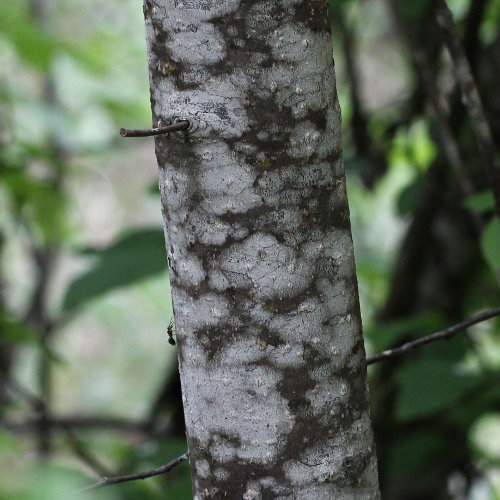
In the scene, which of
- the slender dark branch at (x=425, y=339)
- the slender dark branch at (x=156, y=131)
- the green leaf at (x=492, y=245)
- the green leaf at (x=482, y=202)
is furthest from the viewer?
the green leaf at (x=482, y=202)

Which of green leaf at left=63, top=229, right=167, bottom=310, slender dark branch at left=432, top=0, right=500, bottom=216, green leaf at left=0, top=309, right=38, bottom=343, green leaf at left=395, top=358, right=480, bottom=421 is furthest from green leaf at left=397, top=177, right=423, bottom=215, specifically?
green leaf at left=0, top=309, right=38, bottom=343

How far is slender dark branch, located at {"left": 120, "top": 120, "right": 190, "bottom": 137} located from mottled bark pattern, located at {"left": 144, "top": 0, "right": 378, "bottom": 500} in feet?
0.03

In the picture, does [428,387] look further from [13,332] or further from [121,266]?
[13,332]

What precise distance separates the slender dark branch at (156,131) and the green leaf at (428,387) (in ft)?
3.39

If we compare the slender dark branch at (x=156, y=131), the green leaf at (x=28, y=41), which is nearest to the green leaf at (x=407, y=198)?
the green leaf at (x=28, y=41)

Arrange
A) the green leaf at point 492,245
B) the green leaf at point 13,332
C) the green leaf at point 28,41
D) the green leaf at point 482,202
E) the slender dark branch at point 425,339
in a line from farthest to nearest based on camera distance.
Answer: the green leaf at point 28,41 < the green leaf at point 13,332 < the green leaf at point 482,202 < the green leaf at point 492,245 < the slender dark branch at point 425,339

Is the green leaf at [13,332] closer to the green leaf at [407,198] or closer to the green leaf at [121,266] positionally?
the green leaf at [121,266]

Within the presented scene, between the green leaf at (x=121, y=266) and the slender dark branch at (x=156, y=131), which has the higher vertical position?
the slender dark branch at (x=156, y=131)

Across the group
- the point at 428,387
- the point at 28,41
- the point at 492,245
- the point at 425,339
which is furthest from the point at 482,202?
the point at 28,41

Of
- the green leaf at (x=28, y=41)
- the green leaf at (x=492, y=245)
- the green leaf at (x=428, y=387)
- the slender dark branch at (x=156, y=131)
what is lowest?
the green leaf at (x=428, y=387)

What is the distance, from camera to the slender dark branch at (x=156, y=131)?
593 millimetres

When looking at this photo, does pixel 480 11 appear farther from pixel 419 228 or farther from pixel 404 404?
pixel 404 404

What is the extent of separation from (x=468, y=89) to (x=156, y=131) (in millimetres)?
624

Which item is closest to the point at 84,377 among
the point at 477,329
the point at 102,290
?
the point at 477,329
